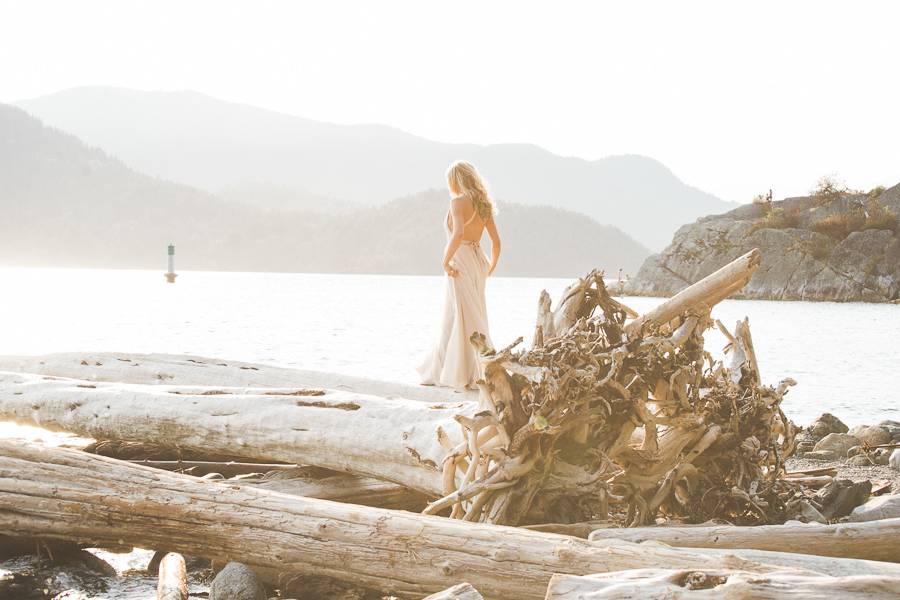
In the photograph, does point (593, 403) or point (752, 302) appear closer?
point (593, 403)

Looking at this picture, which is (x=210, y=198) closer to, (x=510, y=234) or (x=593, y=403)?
(x=510, y=234)

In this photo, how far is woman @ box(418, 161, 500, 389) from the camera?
31.2 ft

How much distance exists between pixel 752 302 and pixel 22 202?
142 metres

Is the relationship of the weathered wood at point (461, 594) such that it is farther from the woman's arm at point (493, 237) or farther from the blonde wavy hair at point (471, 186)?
the blonde wavy hair at point (471, 186)

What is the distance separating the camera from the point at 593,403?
4.48 meters

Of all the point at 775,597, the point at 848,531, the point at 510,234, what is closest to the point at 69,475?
the point at 775,597

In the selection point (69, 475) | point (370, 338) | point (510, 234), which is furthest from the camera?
point (510, 234)

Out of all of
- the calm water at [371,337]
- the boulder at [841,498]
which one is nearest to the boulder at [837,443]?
the calm water at [371,337]

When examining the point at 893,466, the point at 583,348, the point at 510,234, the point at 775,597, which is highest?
the point at 510,234

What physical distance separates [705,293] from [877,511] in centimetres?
163

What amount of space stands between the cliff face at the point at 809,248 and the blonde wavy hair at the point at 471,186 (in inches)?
Answer: 1300

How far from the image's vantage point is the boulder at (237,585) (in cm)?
407

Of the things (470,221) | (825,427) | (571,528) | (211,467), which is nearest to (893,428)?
(825,427)

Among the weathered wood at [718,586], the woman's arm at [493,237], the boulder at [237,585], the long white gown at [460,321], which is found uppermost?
the woman's arm at [493,237]
